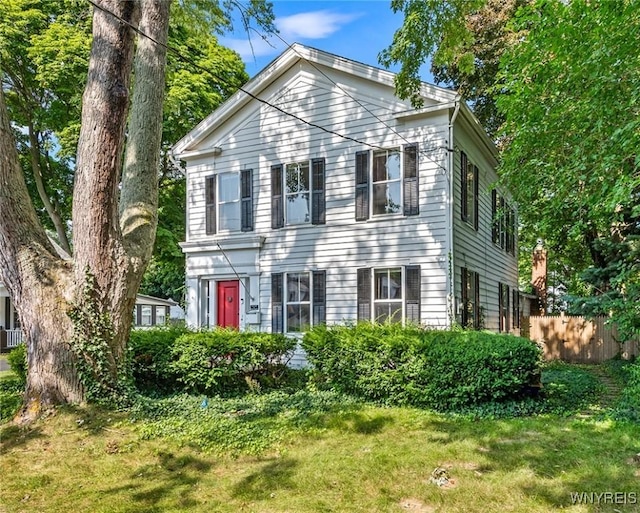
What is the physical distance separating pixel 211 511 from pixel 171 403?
2.87 meters

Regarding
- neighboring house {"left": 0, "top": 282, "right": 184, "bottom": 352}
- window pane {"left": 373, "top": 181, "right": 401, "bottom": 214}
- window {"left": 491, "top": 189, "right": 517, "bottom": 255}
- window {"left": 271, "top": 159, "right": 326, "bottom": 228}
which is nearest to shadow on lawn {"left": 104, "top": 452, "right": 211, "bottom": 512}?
window pane {"left": 373, "top": 181, "right": 401, "bottom": 214}

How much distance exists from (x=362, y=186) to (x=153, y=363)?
5.74 metres

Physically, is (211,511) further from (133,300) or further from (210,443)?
(133,300)

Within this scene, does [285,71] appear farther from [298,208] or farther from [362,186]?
[362,186]

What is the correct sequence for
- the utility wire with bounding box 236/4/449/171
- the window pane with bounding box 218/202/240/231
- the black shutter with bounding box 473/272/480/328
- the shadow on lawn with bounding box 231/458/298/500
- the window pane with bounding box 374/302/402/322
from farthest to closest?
the window pane with bounding box 218/202/240/231 < the black shutter with bounding box 473/272/480/328 < the window pane with bounding box 374/302/402/322 < the utility wire with bounding box 236/4/449/171 < the shadow on lawn with bounding box 231/458/298/500

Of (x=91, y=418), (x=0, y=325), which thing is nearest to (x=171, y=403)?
(x=91, y=418)

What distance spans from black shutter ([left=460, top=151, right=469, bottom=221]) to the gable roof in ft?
Result: 5.05

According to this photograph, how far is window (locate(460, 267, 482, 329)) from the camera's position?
10008mm

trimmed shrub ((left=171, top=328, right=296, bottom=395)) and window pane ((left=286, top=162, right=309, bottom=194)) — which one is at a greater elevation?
window pane ((left=286, top=162, right=309, bottom=194))

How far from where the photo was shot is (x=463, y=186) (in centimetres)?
1031

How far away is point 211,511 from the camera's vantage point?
3641mm

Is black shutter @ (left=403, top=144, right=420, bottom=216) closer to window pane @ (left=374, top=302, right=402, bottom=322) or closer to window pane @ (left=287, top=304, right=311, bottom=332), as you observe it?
window pane @ (left=374, top=302, right=402, bottom=322)

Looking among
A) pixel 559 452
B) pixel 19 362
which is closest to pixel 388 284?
pixel 559 452

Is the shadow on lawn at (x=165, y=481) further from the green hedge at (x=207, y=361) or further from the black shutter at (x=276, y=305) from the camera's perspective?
the black shutter at (x=276, y=305)
